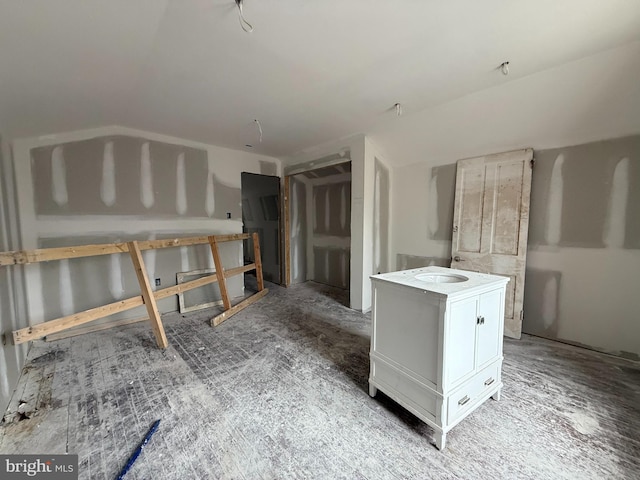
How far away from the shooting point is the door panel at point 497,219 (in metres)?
3.01

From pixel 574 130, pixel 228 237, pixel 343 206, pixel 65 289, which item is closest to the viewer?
pixel 574 130

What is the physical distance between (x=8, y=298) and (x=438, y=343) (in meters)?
3.67

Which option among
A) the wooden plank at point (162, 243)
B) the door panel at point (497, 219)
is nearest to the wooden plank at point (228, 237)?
the wooden plank at point (162, 243)


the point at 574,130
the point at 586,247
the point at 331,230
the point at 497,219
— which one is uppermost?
the point at 574,130

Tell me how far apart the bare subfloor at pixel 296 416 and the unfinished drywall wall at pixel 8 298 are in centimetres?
15

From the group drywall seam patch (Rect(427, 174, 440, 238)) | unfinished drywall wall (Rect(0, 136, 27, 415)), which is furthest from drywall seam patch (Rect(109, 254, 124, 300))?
drywall seam patch (Rect(427, 174, 440, 238))

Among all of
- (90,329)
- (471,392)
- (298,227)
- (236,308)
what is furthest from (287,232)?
(471,392)

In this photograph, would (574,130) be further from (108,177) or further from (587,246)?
(108,177)

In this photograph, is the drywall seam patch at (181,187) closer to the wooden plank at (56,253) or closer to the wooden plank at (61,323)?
the wooden plank at (56,253)

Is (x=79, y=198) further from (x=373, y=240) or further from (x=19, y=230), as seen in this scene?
(x=373, y=240)

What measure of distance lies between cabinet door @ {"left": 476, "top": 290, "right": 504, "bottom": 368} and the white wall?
1.68 meters

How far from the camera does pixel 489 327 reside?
1.85 m

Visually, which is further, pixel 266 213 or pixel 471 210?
pixel 266 213

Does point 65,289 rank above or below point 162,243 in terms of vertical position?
below
